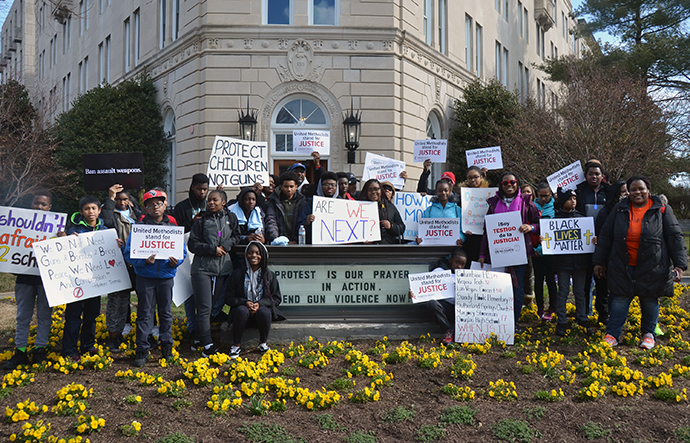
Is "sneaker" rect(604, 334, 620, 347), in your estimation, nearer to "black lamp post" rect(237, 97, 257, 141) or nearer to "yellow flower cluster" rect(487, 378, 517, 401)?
"yellow flower cluster" rect(487, 378, 517, 401)

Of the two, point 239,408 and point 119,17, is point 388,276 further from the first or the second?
point 119,17

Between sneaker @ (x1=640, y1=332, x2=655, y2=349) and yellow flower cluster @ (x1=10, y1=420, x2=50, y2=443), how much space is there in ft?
20.8

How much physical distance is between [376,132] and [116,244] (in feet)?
39.9

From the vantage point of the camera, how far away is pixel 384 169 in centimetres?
1097

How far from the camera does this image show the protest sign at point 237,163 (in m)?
8.77

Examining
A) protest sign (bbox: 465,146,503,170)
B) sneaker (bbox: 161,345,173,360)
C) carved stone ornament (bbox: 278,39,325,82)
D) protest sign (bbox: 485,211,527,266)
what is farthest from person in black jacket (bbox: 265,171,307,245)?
carved stone ornament (bbox: 278,39,325,82)

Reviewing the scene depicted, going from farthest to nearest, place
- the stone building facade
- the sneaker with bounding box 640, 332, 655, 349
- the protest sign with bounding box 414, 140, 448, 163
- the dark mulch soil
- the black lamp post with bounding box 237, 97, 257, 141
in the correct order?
the stone building facade < the black lamp post with bounding box 237, 97, 257, 141 < the protest sign with bounding box 414, 140, 448, 163 < the sneaker with bounding box 640, 332, 655, 349 < the dark mulch soil

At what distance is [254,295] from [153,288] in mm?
1125

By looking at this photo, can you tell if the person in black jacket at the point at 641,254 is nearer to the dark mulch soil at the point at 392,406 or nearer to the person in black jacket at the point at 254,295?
the dark mulch soil at the point at 392,406

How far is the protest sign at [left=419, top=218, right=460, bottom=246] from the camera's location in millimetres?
7672

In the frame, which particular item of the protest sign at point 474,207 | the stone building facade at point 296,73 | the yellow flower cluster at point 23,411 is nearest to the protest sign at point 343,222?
the protest sign at point 474,207

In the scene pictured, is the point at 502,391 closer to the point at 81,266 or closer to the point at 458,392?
the point at 458,392

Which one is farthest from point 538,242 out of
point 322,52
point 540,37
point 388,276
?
point 540,37

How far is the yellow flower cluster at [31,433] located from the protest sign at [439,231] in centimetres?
506
